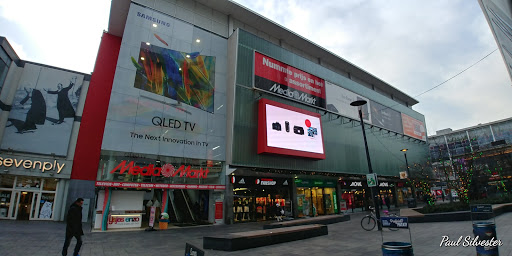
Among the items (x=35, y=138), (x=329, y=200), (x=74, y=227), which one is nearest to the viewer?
(x=74, y=227)

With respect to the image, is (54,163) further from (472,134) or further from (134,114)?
(472,134)

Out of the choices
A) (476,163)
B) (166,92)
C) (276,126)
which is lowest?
(476,163)

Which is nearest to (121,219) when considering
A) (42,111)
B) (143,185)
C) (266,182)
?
(143,185)

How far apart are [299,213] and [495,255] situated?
19.3 m

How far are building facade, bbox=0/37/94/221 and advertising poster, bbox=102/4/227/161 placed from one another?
707 cm

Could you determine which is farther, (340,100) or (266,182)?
(340,100)

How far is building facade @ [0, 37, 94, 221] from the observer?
60.1ft

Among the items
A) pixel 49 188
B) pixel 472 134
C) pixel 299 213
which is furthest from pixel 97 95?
pixel 472 134

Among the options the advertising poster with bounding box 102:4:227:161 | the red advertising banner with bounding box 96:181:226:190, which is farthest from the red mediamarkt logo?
the advertising poster with bounding box 102:4:227:161

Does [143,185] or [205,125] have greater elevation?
[205,125]

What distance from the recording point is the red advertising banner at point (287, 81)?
2325 centimetres

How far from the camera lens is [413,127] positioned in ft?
139

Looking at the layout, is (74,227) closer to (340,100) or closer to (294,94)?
(294,94)

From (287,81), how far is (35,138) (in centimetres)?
2181
